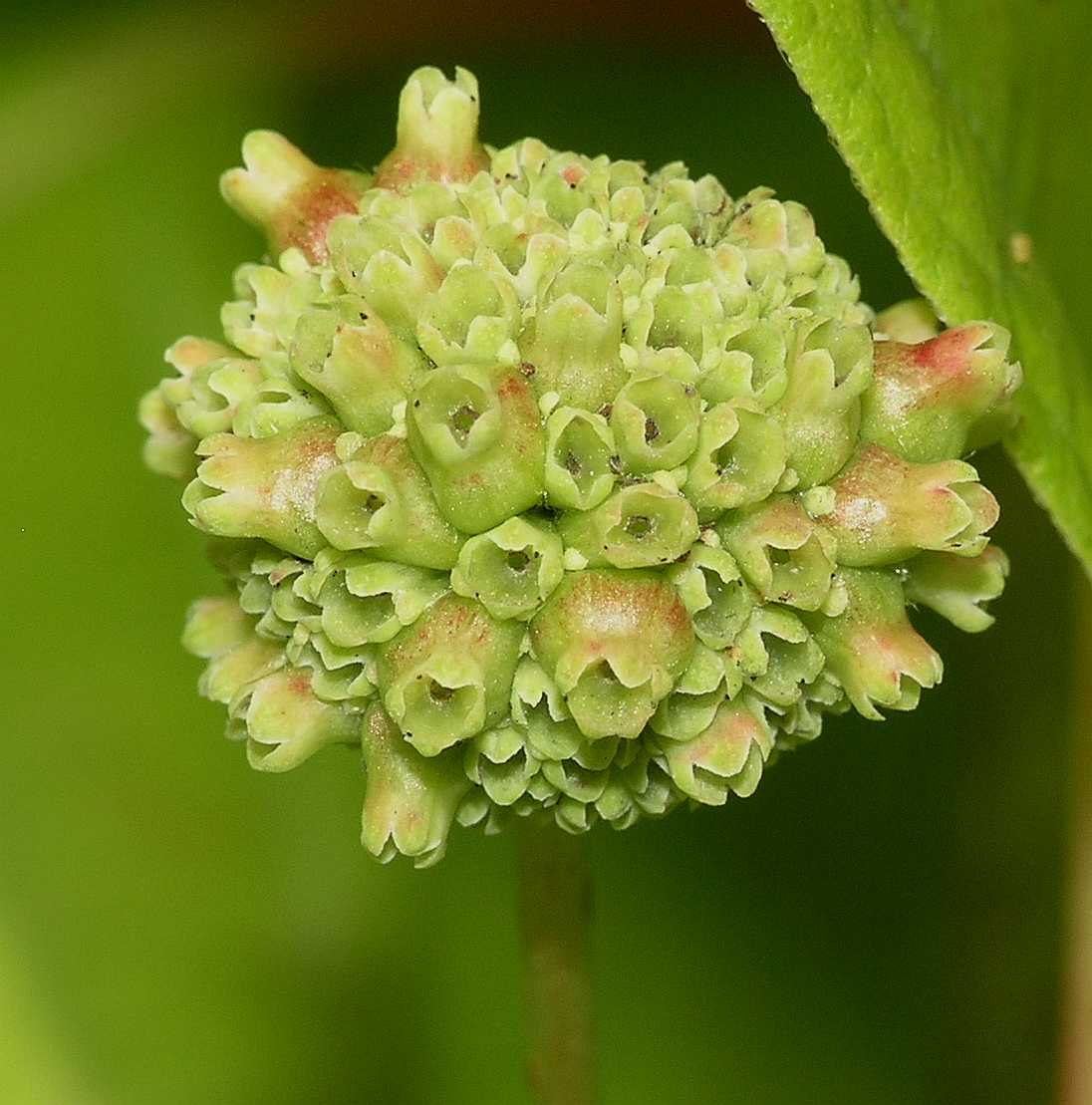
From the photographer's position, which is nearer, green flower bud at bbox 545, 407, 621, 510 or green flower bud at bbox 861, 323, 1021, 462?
green flower bud at bbox 545, 407, 621, 510

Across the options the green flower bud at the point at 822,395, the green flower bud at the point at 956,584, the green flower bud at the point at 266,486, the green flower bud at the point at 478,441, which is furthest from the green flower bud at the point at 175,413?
the green flower bud at the point at 956,584

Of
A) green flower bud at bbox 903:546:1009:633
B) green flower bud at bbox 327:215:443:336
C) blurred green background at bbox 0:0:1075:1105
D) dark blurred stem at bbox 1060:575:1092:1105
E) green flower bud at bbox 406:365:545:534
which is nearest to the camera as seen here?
green flower bud at bbox 406:365:545:534

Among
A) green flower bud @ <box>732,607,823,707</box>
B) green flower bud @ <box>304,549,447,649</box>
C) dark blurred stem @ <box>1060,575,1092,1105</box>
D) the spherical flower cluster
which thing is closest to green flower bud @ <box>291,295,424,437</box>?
the spherical flower cluster

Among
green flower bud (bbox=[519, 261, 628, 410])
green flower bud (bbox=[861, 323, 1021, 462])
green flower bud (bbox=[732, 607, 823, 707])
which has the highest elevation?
green flower bud (bbox=[519, 261, 628, 410])

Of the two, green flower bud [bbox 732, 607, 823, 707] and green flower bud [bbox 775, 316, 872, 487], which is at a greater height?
green flower bud [bbox 775, 316, 872, 487]

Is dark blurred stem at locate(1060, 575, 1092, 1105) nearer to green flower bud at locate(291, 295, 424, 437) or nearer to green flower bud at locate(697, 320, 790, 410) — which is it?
green flower bud at locate(697, 320, 790, 410)

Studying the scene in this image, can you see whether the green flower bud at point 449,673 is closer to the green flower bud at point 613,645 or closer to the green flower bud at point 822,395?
the green flower bud at point 613,645
